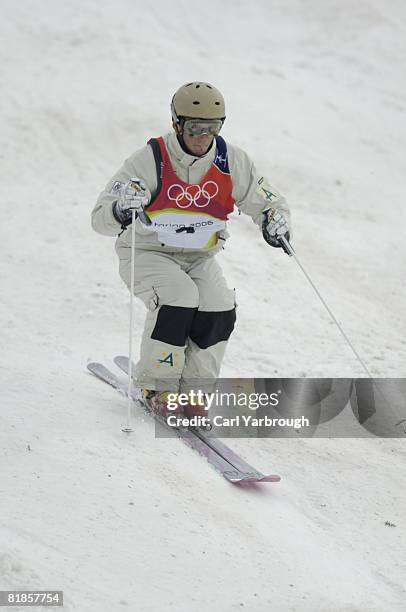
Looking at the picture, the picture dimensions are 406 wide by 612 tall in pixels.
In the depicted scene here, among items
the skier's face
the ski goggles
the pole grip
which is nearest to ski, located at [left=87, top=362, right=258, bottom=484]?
the pole grip

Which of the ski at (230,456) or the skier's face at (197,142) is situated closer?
the ski at (230,456)

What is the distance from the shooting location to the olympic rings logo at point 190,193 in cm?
546

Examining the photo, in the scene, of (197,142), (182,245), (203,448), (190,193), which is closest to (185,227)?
(182,245)

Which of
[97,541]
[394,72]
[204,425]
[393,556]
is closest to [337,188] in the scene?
[394,72]

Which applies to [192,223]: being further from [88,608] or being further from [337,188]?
[337,188]

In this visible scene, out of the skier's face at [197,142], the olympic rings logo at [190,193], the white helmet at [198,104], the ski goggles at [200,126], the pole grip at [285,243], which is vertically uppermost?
the white helmet at [198,104]

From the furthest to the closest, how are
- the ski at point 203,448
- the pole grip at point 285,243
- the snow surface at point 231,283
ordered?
the pole grip at point 285,243 → the ski at point 203,448 → the snow surface at point 231,283

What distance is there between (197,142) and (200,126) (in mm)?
96

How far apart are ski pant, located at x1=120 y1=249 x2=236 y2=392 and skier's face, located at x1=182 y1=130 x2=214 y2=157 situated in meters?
0.71

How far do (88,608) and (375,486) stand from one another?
2.39 metres

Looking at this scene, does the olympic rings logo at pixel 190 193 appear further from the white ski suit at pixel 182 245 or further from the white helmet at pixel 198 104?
the white helmet at pixel 198 104

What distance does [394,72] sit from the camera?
1499cm

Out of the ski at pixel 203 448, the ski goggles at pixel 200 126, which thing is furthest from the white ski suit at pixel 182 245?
the ski at pixel 203 448

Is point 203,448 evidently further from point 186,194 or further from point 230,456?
point 186,194
